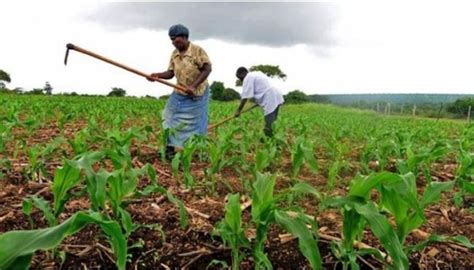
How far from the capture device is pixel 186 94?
5914mm

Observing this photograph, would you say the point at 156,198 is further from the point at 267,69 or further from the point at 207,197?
the point at 267,69

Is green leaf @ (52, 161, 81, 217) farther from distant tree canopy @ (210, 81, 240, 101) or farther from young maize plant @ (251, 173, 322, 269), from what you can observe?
distant tree canopy @ (210, 81, 240, 101)

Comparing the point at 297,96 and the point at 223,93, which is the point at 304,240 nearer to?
the point at 223,93

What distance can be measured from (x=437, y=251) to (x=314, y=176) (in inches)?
86.6

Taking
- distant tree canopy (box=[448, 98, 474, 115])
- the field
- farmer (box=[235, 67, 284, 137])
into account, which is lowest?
distant tree canopy (box=[448, 98, 474, 115])

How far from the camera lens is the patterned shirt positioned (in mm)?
5879

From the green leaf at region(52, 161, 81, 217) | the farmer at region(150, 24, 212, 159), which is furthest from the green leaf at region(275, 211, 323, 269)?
the farmer at region(150, 24, 212, 159)

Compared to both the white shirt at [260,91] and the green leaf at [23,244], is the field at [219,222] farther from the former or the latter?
the white shirt at [260,91]

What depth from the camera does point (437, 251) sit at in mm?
2727

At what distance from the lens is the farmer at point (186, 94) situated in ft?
19.0

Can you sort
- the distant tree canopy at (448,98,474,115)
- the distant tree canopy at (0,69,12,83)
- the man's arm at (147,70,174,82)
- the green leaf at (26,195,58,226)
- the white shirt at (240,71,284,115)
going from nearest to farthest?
the green leaf at (26,195,58,226) → the man's arm at (147,70,174,82) → the white shirt at (240,71,284,115) → the distant tree canopy at (448,98,474,115) → the distant tree canopy at (0,69,12,83)

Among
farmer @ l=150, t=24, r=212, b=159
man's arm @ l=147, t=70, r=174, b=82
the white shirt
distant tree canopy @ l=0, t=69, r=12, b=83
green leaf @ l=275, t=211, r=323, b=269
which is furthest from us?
distant tree canopy @ l=0, t=69, r=12, b=83

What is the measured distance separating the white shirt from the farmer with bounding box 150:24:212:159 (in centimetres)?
218

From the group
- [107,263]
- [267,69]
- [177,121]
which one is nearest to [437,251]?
[107,263]
